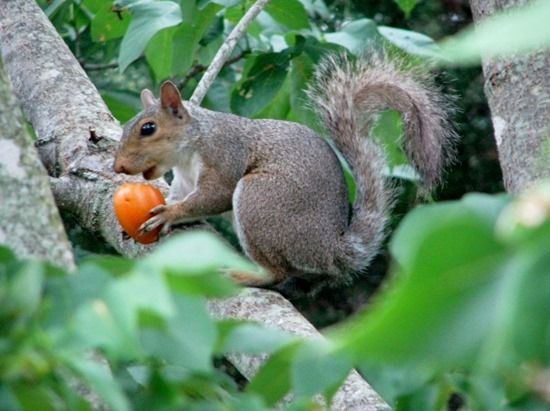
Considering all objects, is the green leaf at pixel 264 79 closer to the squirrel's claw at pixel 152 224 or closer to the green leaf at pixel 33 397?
the squirrel's claw at pixel 152 224

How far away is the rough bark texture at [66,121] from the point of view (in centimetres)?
207

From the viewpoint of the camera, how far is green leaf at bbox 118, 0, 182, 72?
228cm

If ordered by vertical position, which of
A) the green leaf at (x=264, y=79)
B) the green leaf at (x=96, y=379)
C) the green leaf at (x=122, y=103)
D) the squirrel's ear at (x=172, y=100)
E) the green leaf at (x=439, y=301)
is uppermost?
the green leaf at (x=439, y=301)

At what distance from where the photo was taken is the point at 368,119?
2.52 metres

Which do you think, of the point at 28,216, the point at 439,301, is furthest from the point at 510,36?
the point at 28,216

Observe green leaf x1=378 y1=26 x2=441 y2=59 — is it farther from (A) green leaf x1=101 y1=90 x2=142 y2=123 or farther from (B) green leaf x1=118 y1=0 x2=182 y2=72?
(A) green leaf x1=101 y1=90 x2=142 y2=123

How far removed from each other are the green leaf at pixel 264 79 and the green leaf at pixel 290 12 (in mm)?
82

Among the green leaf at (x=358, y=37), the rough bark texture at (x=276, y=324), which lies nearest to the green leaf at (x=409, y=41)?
the green leaf at (x=358, y=37)

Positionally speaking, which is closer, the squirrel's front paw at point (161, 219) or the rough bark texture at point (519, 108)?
the rough bark texture at point (519, 108)

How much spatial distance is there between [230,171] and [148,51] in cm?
41

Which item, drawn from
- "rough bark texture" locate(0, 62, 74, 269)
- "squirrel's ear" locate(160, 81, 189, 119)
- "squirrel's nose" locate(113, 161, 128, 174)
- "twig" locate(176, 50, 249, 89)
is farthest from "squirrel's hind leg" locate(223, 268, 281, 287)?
"rough bark texture" locate(0, 62, 74, 269)

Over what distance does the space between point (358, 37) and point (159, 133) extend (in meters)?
0.55

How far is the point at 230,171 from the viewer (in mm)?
2508

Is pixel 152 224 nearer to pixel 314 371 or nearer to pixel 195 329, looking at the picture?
pixel 314 371
